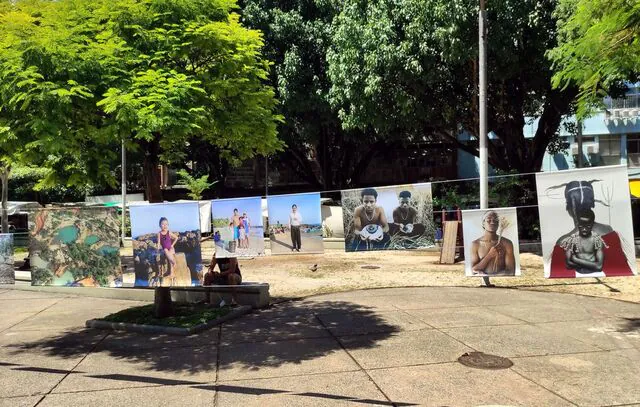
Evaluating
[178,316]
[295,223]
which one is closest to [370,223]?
[295,223]

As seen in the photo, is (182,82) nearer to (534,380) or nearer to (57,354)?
(57,354)

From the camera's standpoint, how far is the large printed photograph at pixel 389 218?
9.14 metres

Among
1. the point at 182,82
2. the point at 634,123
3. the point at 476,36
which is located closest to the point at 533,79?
the point at 476,36

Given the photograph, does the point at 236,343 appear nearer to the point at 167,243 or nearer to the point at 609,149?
the point at 167,243

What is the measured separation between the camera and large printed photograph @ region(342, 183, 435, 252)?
9141 mm

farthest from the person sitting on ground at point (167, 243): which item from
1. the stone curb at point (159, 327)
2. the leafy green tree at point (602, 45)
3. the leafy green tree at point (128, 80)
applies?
the leafy green tree at point (602, 45)

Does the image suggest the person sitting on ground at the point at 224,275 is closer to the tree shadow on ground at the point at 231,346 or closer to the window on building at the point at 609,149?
the tree shadow on ground at the point at 231,346

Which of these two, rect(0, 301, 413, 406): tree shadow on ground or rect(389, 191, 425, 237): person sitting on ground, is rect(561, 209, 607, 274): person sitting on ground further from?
rect(0, 301, 413, 406): tree shadow on ground

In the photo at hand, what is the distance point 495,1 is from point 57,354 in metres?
14.4

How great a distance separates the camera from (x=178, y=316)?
9.08m

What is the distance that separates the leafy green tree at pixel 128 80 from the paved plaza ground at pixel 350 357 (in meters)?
2.73

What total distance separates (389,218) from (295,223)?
5.28 feet

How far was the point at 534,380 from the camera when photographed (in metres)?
5.75

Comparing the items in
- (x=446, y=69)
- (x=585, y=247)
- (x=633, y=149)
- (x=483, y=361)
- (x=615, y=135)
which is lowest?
(x=483, y=361)
